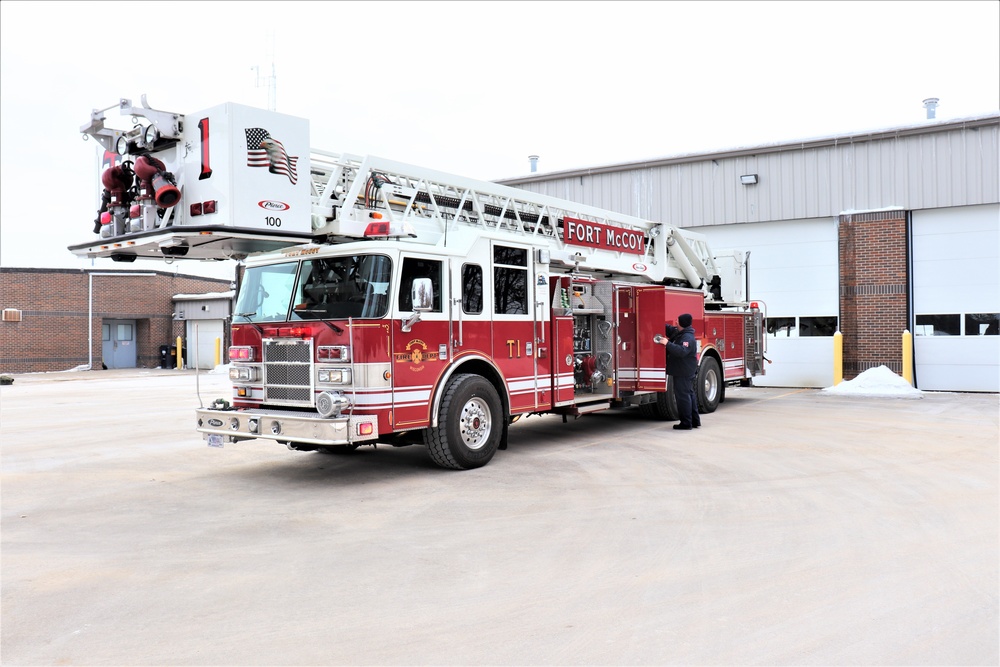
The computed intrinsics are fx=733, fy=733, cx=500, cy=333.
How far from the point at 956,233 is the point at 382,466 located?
1579cm

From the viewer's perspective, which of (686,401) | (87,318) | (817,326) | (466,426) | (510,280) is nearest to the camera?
(466,426)

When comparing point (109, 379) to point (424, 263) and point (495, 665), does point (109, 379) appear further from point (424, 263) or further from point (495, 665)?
point (495, 665)

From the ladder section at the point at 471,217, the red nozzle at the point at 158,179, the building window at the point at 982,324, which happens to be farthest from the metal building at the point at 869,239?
the red nozzle at the point at 158,179

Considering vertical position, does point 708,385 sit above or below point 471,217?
below

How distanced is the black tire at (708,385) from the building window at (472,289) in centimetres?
614

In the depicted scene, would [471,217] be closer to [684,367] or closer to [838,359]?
[684,367]

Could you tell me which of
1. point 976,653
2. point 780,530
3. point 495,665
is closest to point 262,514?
point 495,665

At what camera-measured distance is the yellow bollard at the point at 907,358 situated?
17578mm

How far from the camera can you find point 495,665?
3514 millimetres

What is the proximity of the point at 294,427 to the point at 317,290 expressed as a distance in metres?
1.53

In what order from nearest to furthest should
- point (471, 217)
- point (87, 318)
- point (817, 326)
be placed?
point (471, 217), point (817, 326), point (87, 318)

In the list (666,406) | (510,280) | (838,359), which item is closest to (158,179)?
(510,280)

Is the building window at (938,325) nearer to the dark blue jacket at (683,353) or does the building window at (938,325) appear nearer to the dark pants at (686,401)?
the dark blue jacket at (683,353)

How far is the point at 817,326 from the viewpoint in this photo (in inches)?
761
